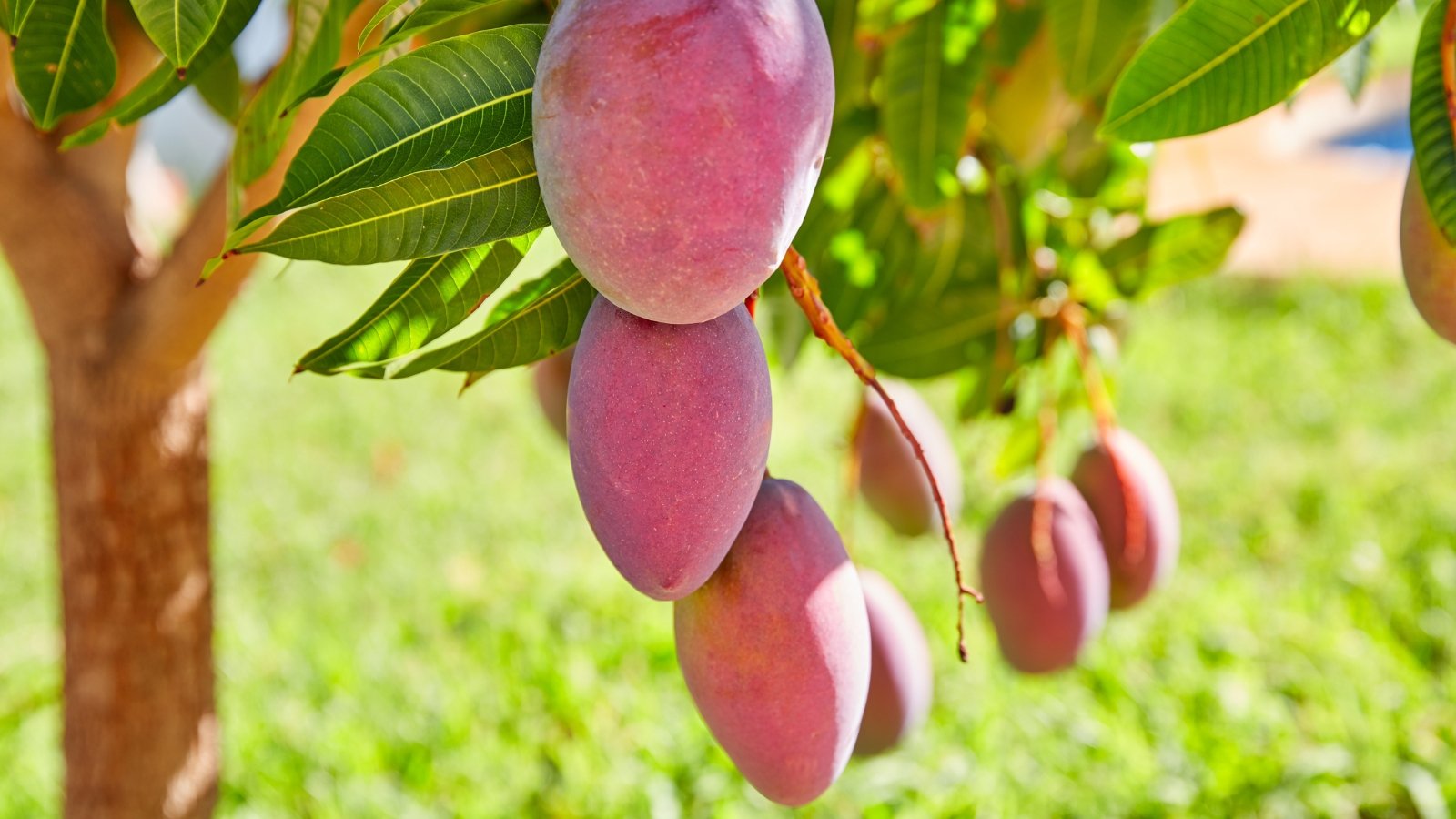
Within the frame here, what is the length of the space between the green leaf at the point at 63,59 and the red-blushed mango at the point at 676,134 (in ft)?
0.89

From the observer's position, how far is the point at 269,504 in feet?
10.4

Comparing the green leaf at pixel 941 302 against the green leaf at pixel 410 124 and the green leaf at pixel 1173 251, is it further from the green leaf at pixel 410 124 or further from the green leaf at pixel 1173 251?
the green leaf at pixel 410 124

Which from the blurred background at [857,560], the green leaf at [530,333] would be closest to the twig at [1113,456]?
the blurred background at [857,560]

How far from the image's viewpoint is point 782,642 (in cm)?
59

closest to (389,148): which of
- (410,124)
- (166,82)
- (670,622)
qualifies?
(410,124)

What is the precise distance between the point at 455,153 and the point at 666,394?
124 millimetres

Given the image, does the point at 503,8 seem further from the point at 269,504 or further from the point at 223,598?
the point at 269,504

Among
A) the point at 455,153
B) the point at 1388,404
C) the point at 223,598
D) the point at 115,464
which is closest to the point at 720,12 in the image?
the point at 455,153

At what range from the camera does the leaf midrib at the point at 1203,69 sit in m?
0.57

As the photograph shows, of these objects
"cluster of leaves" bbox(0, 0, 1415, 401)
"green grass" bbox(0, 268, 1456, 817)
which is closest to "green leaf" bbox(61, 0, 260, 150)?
"cluster of leaves" bbox(0, 0, 1415, 401)

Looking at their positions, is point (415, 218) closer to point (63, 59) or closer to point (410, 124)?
point (410, 124)

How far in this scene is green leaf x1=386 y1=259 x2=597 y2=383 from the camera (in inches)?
21.9

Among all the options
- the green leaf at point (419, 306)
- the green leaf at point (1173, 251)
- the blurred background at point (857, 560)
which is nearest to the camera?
the green leaf at point (419, 306)

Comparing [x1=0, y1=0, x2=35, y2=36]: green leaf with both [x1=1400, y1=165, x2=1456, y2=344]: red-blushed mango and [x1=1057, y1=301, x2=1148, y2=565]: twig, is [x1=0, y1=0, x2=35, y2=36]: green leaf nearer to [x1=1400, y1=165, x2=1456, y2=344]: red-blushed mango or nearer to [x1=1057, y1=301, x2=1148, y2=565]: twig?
[x1=1400, y1=165, x2=1456, y2=344]: red-blushed mango
